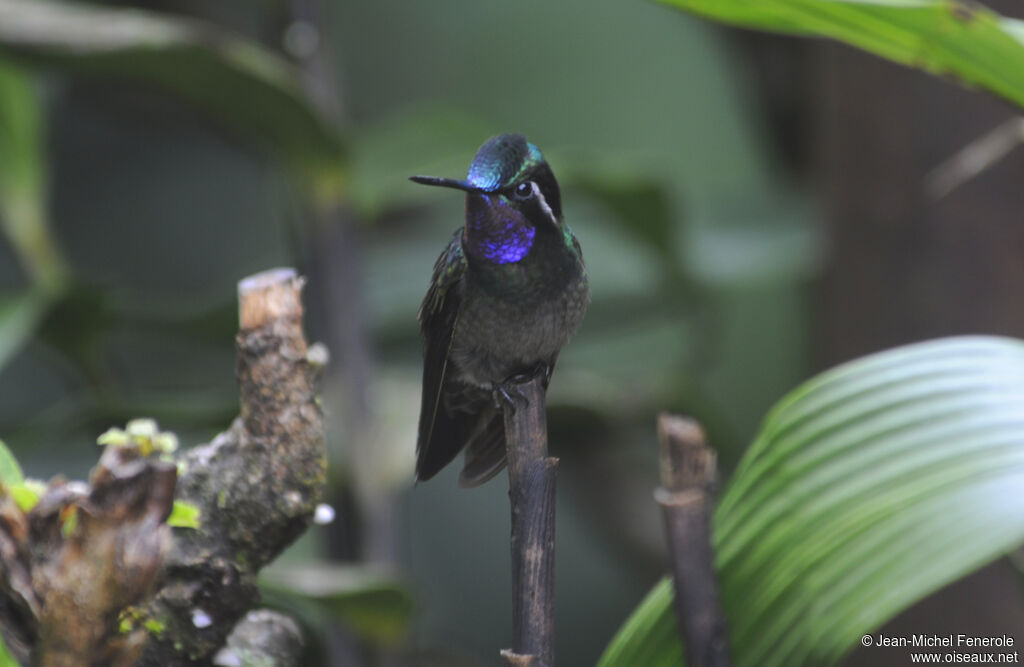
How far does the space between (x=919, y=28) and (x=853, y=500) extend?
30 centimetres

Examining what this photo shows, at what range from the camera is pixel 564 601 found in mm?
2336

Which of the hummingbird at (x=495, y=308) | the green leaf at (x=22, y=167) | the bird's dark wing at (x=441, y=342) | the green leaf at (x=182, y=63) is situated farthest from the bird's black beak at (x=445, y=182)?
the green leaf at (x=22, y=167)

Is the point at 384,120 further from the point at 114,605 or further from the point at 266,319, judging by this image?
the point at 114,605

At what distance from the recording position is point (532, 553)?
480 millimetres

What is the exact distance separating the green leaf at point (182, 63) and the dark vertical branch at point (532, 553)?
89 cm

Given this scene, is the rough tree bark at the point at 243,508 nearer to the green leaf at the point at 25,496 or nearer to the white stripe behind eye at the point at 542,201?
the green leaf at the point at 25,496

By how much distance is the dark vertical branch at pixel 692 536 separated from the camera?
482 millimetres

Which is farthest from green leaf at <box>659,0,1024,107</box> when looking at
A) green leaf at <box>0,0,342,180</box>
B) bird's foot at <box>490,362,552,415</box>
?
green leaf at <box>0,0,342,180</box>

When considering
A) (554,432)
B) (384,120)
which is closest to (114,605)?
(554,432)

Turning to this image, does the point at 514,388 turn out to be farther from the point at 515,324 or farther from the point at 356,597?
the point at 356,597

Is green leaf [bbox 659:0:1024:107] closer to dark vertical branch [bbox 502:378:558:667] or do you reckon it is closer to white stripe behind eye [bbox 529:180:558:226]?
white stripe behind eye [bbox 529:180:558:226]

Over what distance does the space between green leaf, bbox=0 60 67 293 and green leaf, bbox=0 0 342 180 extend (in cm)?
27

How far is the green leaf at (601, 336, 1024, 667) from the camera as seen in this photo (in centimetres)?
53

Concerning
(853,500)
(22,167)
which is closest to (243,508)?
(853,500)
